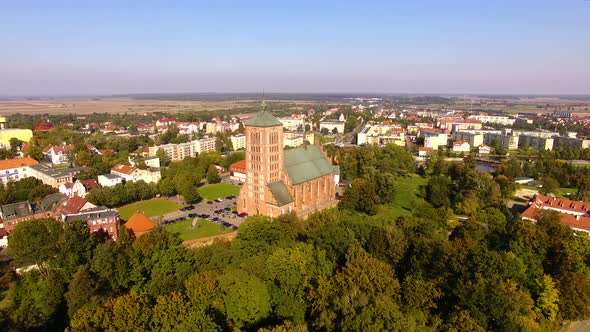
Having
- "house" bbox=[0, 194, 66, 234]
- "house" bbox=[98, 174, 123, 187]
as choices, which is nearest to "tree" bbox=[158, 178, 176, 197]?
"house" bbox=[98, 174, 123, 187]

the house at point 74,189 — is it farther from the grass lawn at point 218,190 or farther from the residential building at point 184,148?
the residential building at point 184,148

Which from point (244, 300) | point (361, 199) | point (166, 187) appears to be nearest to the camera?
point (244, 300)

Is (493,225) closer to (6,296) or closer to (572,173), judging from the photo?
(572,173)

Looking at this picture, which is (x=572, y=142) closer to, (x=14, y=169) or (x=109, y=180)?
(x=109, y=180)

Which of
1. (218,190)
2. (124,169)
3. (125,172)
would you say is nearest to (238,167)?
(218,190)

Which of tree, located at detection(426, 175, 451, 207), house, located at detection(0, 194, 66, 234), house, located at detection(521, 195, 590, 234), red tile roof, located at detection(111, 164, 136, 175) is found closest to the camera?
house, located at detection(0, 194, 66, 234)

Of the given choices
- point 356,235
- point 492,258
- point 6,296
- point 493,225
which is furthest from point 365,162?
point 6,296

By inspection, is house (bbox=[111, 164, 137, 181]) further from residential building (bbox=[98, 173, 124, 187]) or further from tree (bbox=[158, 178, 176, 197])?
tree (bbox=[158, 178, 176, 197])
